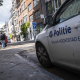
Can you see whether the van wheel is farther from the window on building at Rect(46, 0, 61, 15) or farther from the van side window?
the window on building at Rect(46, 0, 61, 15)

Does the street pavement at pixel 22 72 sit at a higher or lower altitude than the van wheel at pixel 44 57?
lower

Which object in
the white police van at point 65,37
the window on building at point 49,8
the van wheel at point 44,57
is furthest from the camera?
the window on building at point 49,8

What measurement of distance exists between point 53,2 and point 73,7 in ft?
56.6

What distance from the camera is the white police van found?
6.19 feet

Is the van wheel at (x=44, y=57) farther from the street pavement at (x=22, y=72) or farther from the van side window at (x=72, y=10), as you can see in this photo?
the van side window at (x=72, y=10)

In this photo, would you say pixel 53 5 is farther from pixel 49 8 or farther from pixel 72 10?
pixel 72 10

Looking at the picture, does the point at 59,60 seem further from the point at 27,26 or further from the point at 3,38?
the point at 27,26

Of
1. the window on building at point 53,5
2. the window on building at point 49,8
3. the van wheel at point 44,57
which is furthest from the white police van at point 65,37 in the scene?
the window on building at point 49,8

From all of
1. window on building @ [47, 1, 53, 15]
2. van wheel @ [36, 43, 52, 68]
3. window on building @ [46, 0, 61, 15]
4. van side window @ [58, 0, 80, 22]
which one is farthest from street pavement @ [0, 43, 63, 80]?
window on building @ [47, 1, 53, 15]

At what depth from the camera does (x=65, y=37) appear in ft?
6.86

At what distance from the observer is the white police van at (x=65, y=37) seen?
1.89 meters

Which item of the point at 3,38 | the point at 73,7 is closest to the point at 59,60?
the point at 73,7

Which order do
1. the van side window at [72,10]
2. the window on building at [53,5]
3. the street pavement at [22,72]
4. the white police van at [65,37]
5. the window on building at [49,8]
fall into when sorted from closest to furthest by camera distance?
1. the white police van at [65,37]
2. the van side window at [72,10]
3. the street pavement at [22,72]
4. the window on building at [53,5]
5. the window on building at [49,8]

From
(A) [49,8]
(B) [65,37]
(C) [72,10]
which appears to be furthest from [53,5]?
(B) [65,37]
